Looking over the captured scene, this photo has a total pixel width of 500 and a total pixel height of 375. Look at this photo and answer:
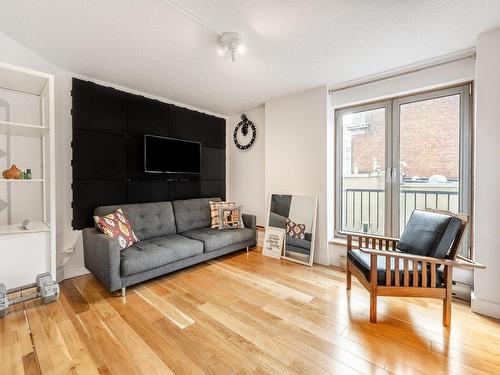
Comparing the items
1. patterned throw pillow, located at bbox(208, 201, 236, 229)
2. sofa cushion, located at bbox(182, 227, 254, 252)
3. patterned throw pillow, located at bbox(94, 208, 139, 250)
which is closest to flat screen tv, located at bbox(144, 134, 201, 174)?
patterned throw pillow, located at bbox(208, 201, 236, 229)

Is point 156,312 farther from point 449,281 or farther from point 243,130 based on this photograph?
point 243,130

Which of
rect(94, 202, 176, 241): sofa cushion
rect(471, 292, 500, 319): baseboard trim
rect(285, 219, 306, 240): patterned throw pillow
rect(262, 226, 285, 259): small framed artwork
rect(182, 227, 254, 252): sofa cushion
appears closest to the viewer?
rect(471, 292, 500, 319): baseboard trim

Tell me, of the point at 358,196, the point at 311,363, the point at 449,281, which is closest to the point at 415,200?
the point at 358,196

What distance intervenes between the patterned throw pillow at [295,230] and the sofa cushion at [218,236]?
0.59 meters

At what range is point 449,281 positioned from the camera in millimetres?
1864

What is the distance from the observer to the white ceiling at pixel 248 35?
1.75 m

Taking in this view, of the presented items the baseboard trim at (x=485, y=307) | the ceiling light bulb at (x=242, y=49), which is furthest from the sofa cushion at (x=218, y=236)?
the baseboard trim at (x=485, y=307)

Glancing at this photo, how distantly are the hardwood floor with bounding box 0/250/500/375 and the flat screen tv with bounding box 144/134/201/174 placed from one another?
1614mm

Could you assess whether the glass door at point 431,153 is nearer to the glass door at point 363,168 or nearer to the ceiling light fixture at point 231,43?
the glass door at point 363,168

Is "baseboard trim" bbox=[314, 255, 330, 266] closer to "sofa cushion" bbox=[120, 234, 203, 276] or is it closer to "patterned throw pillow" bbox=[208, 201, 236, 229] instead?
"patterned throw pillow" bbox=[208, 201, 236, 229]

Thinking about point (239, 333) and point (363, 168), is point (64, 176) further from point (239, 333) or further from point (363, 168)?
point (363, 168)

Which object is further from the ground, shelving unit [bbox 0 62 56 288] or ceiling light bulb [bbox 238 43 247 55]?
ceiling light bulb [bbox 238 43 247 55]

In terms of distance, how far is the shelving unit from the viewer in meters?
2.08

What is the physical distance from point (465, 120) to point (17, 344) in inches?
168
